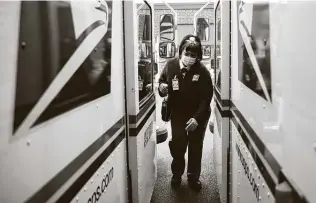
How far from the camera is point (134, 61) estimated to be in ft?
8.97

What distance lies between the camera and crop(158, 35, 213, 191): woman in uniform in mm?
4102

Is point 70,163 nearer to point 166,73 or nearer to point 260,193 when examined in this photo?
point 260,193

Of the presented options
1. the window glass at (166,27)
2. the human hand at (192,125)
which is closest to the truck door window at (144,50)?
the human hand at (192,125)

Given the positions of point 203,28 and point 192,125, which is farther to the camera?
point 203,28

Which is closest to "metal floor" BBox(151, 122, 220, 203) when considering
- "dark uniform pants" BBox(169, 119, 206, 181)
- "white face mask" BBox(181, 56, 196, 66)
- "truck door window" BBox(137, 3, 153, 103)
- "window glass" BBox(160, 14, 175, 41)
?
"dark uniform pants" BBox(169, 119, 206, 181)

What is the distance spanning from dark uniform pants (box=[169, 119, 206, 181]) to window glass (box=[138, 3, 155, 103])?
1.87 feet

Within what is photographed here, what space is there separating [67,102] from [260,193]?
1.05 meters

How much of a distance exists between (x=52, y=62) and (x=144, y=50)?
7.43 ft

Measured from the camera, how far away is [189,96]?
4.15m

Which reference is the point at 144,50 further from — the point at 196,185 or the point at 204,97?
the point at 196,185

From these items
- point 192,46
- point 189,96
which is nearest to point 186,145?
point 189,96

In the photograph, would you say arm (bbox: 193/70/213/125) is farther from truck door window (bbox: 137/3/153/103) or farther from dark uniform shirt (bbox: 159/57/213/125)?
truck door window (bbox: 137/3/153/103)

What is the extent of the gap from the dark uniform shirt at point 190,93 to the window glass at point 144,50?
27 cm

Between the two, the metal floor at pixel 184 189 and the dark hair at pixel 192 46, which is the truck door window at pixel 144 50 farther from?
the metal floor at pixel 184 189
